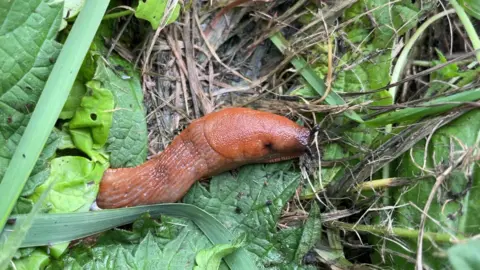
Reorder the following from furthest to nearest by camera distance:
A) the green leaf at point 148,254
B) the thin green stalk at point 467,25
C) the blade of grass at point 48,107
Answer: the thin green stalk at point 467,25
the green leaf at point 148,254
the blade of grass at point 48,107

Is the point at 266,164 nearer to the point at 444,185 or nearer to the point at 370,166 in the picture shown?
the point at 370,166

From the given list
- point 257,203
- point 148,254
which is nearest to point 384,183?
point 257,203

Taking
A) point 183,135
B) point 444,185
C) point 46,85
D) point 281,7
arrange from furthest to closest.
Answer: point 281,7 → point 183,135 → point 444,185 → point 46,85

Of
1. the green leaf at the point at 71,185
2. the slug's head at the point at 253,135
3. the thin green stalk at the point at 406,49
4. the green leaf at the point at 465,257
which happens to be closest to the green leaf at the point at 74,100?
the green leaf at the point at 71,185

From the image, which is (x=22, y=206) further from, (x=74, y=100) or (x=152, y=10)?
(x=152, y=10)

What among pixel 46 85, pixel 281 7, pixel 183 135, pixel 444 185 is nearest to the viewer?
pixel 46 85

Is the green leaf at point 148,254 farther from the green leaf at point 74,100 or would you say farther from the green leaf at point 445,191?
the green leaf at point 445,191

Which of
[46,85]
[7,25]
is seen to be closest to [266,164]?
[46,85]

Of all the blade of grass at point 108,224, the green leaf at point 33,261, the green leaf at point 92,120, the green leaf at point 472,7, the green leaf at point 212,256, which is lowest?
the green leaf at point 212,256
